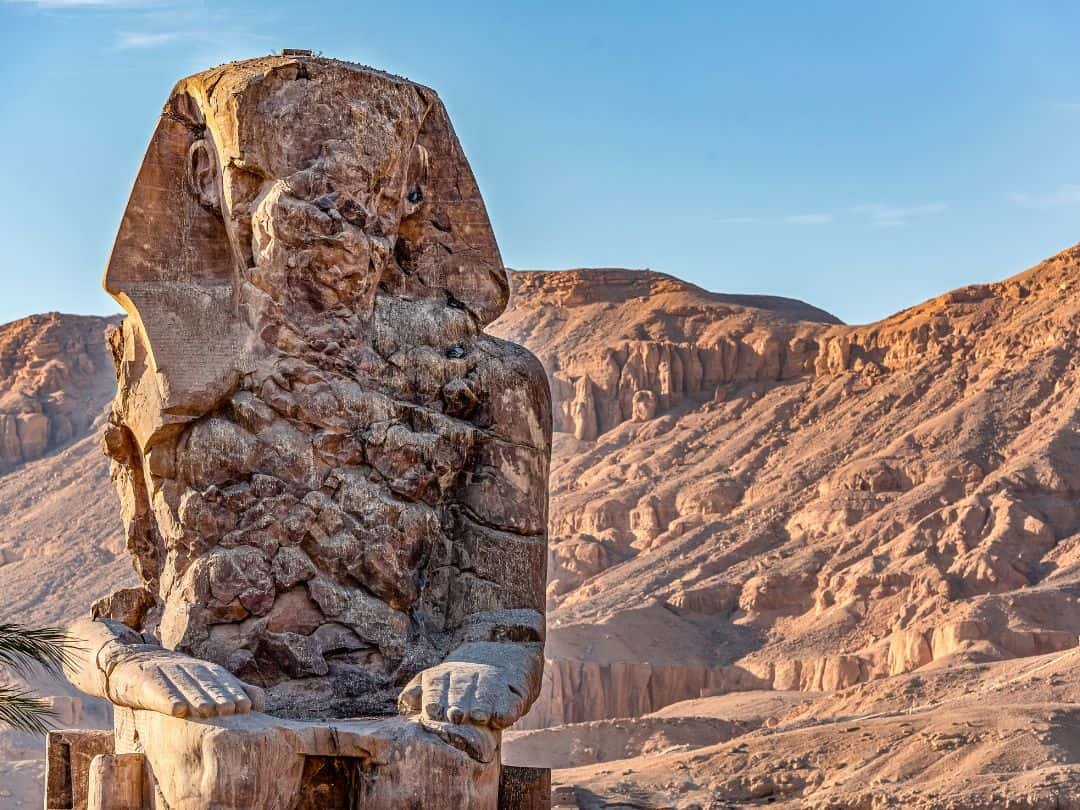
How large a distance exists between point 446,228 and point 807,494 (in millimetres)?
37275

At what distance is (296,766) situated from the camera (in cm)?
646

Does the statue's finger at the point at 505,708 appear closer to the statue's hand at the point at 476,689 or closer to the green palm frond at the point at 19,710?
the statue's hand at the point at 476,689

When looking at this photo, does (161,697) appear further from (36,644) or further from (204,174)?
(204,174)

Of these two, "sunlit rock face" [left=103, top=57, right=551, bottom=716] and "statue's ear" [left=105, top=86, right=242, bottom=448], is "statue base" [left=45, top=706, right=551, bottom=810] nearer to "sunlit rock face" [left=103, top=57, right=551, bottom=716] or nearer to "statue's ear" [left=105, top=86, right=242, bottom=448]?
"sunlit rock face" [left=103, top=57, right=551, bottom=716]

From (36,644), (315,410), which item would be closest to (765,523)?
(315,410)

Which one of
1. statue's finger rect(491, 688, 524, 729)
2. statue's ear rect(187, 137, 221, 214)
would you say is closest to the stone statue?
statue's ear rect(187, 137, 221, 214)

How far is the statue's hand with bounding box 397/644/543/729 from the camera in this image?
6.53 m

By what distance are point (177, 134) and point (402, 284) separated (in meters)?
1.04

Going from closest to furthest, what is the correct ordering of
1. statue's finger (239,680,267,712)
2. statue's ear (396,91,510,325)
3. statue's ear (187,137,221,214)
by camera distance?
1. statue's finger (239,680,267,712)
2. statue's ear (187,137,221,214)
3. statue's ear (396,91,510,325)

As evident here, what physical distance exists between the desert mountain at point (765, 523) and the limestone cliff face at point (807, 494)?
Answer: 0.07m

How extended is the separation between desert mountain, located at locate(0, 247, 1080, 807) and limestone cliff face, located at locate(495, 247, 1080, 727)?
2.6 inches

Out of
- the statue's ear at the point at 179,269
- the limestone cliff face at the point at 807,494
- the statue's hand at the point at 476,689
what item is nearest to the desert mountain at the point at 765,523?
the limestone cliff face at the point at 807,494

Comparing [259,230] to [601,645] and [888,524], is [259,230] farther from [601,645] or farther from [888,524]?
[888,524]

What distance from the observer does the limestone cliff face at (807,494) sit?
37688 millimetres
